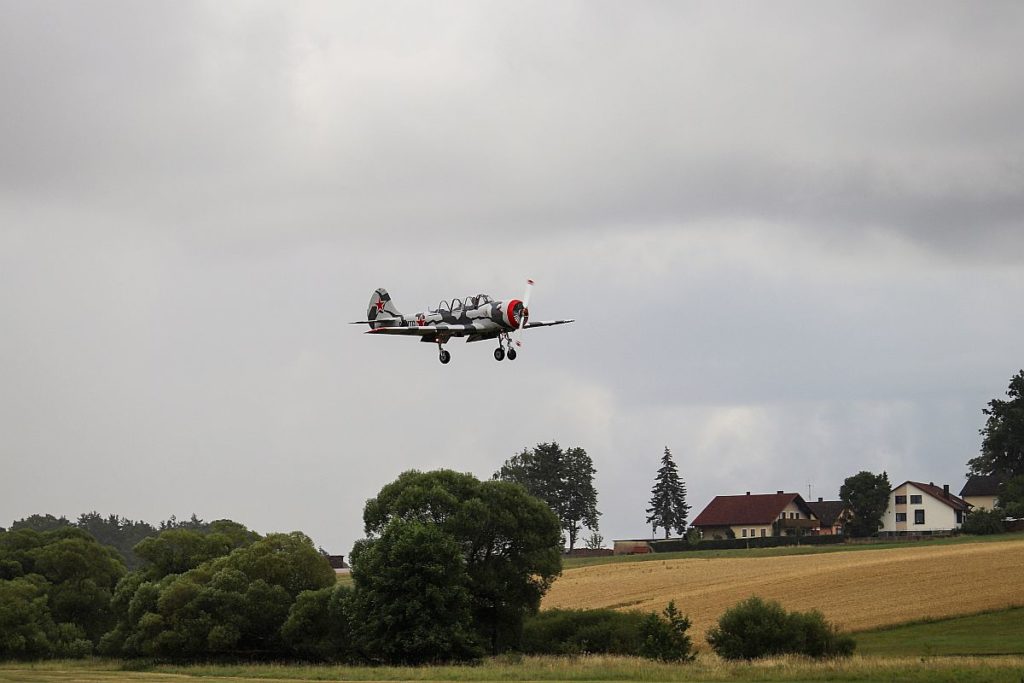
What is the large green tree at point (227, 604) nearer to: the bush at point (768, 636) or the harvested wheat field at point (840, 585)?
the harvested wheat field at point (840, 585)

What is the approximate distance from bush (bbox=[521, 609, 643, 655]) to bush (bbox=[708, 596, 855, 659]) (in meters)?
9.11

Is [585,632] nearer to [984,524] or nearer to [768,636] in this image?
[768,636]

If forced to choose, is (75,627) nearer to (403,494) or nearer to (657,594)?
(403,494)

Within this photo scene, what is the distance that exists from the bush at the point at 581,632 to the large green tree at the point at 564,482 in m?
107

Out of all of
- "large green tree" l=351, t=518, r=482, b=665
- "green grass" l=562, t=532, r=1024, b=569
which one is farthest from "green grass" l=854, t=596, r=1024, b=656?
"green grass" l=562, t=532, r=1024, b=569

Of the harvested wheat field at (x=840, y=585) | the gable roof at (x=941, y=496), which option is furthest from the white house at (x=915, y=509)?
the harvested wheat field at (x=840, y=585)

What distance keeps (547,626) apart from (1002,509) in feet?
285

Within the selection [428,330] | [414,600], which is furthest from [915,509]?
[428,330]

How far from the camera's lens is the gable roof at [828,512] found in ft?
632

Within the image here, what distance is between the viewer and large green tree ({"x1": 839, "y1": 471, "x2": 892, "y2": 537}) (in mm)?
166125

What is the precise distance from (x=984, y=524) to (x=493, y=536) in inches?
2901

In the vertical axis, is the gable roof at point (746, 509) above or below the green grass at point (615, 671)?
above

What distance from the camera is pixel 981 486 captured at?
19250 centimetres

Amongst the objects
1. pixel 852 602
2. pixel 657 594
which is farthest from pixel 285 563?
pixel 852 602
